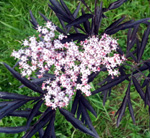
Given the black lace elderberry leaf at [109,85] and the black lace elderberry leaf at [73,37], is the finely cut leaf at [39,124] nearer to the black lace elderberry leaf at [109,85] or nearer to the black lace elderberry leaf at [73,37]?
the black lace elderberry leaf at [109,85]

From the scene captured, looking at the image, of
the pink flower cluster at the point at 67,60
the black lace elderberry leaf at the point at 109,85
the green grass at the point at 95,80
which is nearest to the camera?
the pink flower cluster at the point at 67,60

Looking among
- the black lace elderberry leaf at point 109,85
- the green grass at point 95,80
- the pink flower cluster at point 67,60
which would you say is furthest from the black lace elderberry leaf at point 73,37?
the green grass at point 95,80

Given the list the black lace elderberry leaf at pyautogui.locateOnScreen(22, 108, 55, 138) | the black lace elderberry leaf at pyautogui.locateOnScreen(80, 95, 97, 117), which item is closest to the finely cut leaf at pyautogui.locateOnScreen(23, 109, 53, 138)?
the black lace elderberry leaf at pyautogui.locateOnScreen(22, 108, 55, 138)

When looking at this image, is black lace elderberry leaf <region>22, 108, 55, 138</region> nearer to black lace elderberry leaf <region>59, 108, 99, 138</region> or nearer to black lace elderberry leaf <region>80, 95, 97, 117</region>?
black lace elderberry leaf <region>59, 108, 99, 138</region>

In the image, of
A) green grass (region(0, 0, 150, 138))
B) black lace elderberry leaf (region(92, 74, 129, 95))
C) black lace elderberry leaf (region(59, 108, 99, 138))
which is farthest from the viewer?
green grass (region(0, 0, 150, 138))

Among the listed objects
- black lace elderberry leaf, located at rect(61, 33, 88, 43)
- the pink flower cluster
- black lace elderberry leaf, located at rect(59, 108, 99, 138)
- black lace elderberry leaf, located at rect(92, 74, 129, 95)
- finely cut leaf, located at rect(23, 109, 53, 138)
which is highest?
black lace elderberry leaf, located at rect(61, 33, 88, 43)

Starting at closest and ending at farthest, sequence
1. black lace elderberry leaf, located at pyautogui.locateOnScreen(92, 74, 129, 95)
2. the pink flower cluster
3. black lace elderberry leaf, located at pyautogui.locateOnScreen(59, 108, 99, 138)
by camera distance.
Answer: black lace elderberry leaf, located at pyautogui.locateOnScreen(59, 108, 99, 138)
the pink flower cluster
black lace elderberry leaf, located at pyautogui.locateOnScreen(92, 74, 129, 95)
